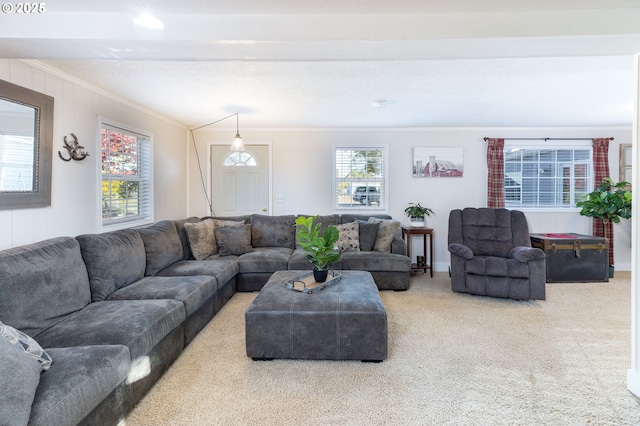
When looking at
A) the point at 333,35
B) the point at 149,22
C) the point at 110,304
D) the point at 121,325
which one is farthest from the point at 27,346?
the point at 333,35

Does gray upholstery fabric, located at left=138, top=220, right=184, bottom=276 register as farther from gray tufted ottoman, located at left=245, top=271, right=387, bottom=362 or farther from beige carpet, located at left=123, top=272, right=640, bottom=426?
gray tufted ottoman, located at left=245, top=271, right=387, bottom=362

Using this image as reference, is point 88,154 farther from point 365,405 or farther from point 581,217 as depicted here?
point 581,217

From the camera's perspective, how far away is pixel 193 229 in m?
4.14

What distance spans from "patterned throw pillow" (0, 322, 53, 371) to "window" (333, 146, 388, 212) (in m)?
4.17

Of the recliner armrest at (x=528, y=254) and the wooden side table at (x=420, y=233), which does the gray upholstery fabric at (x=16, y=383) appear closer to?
the recliner armrest at (x=528, y=254)

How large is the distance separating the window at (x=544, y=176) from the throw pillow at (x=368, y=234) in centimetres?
239

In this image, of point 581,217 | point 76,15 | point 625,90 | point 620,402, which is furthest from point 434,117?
point 76,15

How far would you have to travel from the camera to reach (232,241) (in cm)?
430

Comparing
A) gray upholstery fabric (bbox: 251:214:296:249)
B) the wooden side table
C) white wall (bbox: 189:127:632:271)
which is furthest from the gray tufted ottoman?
white wall (bbox: 189:127:632:271)

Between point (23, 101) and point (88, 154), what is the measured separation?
2.46ft

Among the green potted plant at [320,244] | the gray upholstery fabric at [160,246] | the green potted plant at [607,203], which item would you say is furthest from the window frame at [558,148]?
the gray upholstery fabric at [160,246]

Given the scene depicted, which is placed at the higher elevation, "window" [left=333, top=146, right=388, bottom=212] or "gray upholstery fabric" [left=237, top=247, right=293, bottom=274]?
"window" [left=333, top=146, right=388, bottom=212]

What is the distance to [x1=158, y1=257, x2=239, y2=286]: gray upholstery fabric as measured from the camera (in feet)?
10.8

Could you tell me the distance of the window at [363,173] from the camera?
5273mm
